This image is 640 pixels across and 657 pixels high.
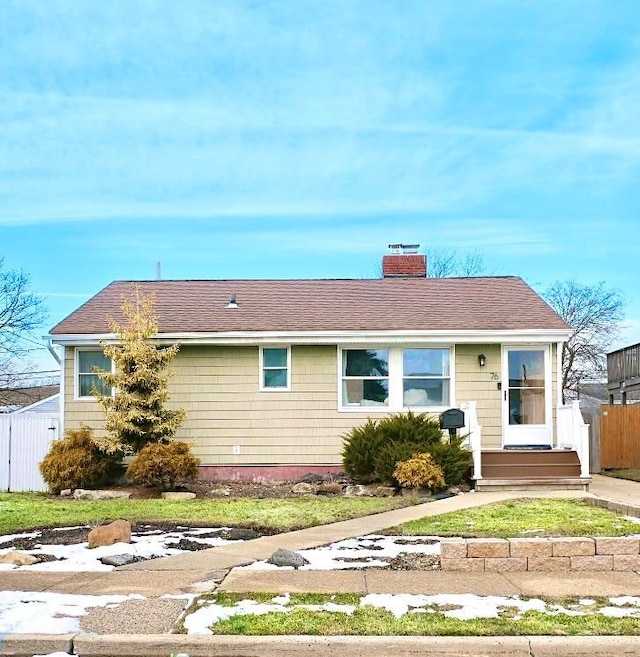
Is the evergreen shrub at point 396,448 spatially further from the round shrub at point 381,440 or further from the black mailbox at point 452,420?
the black mailbox at point 452,420

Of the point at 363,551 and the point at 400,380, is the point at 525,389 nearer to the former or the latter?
the point at 400,380

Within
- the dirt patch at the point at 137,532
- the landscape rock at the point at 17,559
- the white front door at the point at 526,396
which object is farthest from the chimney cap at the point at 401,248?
the landscape rock at the point at 17,559

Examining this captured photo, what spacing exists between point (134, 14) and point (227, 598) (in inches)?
388

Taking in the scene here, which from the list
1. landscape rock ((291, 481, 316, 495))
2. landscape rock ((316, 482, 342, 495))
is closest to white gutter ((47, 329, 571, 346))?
landscape rock ((291, 481, 316, 495))

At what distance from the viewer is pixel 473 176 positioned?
21703 millimetres

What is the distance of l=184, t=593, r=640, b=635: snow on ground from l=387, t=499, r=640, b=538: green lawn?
2874 millimetres

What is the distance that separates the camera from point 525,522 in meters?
10.8

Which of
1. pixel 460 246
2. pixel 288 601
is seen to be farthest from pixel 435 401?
pixel 460 246

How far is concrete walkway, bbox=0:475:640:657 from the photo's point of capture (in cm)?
573

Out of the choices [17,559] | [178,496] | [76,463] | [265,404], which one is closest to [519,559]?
[17,559]

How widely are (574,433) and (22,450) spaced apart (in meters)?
11.8

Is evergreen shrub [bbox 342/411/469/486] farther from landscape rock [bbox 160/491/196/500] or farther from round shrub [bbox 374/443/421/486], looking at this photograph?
landscape rock [bbox 160/491/196/500]

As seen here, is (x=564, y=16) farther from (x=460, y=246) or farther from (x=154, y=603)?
(x=460, y=246)

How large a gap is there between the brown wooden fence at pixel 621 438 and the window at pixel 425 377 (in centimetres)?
621
